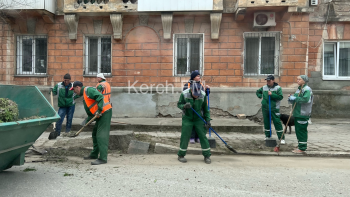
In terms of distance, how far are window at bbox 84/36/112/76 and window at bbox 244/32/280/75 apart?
17.1ft

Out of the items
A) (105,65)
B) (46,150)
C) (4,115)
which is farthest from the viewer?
(105,65)

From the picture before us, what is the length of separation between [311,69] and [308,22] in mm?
1935

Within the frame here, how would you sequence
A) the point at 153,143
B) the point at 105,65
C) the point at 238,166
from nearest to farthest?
the point at 238,166
the point at 153,143
the point at 105,65

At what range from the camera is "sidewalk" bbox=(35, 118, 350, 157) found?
6262mm

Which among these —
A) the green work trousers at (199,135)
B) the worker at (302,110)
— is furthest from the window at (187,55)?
the green work trousers at (199,135)

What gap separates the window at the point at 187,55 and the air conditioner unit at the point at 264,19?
2.12 meters

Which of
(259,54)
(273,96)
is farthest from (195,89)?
(259,54)

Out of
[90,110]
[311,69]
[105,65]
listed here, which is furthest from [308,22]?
[90,110]

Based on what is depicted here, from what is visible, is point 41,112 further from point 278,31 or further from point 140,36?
point 278,31

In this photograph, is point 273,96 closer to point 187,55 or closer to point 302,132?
point 302,132

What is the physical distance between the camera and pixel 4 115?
372 centimetres

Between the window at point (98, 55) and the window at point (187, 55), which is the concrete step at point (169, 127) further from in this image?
the window at point (98, 55)

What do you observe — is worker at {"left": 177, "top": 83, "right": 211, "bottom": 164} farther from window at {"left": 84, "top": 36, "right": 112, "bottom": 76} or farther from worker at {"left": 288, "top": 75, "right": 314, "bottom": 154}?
window at {"left": 84, "top": 36, "right": 112, "bottom": 76}

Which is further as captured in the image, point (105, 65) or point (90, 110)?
point (105, 65)
